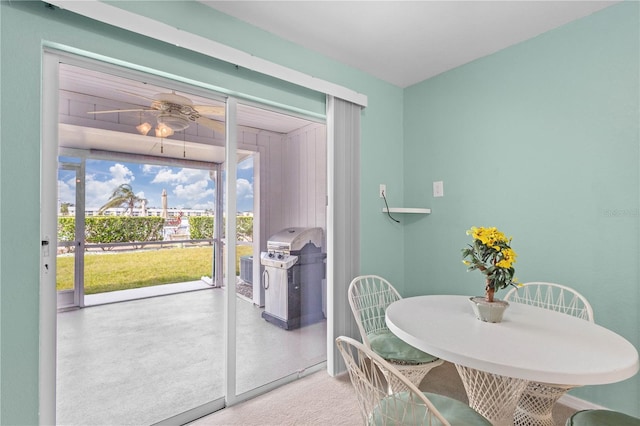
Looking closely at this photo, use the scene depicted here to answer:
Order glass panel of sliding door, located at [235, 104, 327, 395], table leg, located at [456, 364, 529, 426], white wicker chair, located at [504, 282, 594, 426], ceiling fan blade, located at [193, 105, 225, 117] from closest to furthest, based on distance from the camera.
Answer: table leg, located at [456, 364, 529, 426], white wicker chair, located at [504, 282, 594, 426], ceiling fan blade, located at [193, 105, 225, 117], glass panel of sliding door, located at [235, 104, 327, 395]

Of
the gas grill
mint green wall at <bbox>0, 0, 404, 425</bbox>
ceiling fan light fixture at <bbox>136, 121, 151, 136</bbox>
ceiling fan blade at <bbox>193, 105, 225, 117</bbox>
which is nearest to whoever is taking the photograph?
mint green wall at <bbox>0, 0, 404, 425</bbox>

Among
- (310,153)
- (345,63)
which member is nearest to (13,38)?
(310,153)

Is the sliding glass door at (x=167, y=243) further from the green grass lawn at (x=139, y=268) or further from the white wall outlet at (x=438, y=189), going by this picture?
the white wall outlet at (x=438, y=189)

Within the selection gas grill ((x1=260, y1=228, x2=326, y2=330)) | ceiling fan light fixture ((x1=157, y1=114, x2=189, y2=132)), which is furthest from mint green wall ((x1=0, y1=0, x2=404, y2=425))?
gas grill ((x1=260, y1=228, x2=326, y2=330))

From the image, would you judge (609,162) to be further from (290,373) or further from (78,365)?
(78,365)

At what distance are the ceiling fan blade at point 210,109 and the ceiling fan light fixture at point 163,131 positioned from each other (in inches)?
8.9

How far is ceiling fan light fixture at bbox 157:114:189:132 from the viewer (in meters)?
1.95

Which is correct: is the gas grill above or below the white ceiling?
below

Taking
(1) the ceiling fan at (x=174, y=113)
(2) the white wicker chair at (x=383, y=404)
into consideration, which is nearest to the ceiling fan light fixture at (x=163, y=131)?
(1) the ceiling fan at (x=174, y=113)

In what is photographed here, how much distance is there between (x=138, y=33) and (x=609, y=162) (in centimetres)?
295

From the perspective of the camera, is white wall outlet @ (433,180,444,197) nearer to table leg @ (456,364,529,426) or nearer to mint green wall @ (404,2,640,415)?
mint green wall @ (404,2,640,415)

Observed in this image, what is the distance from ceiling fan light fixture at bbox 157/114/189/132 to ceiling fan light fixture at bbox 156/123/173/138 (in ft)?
0.04

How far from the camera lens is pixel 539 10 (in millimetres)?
2021

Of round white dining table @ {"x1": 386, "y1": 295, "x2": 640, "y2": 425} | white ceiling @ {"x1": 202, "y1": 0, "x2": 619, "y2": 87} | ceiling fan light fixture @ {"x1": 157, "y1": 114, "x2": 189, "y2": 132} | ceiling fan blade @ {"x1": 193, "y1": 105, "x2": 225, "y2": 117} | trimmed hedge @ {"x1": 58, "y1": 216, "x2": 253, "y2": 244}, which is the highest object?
white ceiling @ {"x1": 202, "y1": 0, "x2": 619, "y2": 87}
